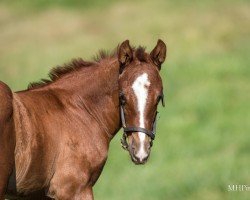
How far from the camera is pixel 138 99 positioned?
340 inches

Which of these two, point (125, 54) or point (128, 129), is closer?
point (128, 129)

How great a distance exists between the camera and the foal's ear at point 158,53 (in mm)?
9219

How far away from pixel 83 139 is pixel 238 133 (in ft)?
40.1

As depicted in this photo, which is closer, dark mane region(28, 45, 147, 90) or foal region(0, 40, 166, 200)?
foal region(0, 40, 166, 200)

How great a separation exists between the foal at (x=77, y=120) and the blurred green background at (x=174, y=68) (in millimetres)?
6131

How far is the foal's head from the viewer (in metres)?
8.66

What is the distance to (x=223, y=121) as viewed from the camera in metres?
21.8

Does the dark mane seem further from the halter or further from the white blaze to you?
the white blaze

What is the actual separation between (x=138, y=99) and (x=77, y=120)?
0.80 meters

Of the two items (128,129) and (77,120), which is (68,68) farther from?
(128,129)

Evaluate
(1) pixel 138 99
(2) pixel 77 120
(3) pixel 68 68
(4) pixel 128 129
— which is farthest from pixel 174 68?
(1) pixel 138 99

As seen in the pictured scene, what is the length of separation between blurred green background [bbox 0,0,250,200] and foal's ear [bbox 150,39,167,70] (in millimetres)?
6075

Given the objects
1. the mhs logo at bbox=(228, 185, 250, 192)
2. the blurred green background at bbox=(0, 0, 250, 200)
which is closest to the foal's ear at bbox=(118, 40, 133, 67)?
the blurred green background at bbox=(0, 0, 250, 200)

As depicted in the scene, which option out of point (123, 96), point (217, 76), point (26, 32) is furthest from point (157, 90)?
point (26, 32)
